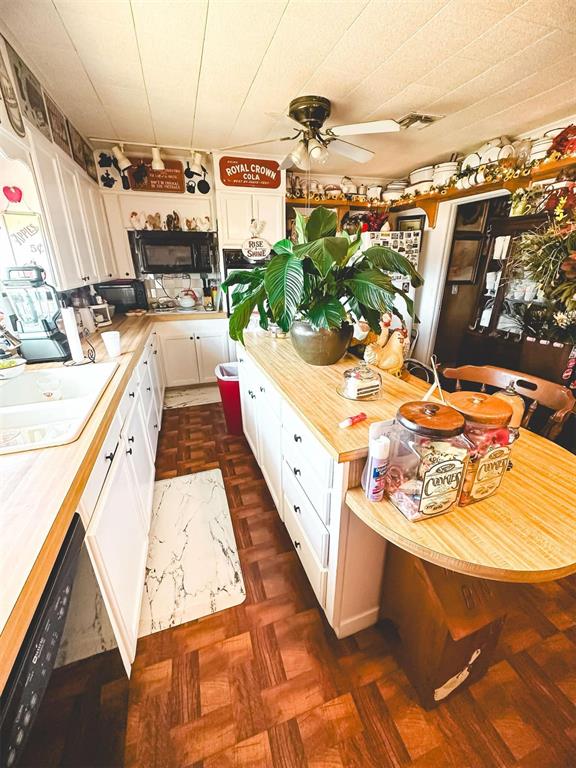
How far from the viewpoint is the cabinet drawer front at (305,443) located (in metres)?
1.01

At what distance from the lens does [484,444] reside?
0.76m

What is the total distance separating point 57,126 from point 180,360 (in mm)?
2008

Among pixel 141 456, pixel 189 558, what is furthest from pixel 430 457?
pixel 141 456

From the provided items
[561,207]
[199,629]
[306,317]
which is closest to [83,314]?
[306,317]

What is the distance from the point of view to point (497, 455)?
77 cm

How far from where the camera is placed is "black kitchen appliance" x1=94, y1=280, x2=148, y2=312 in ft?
10.7

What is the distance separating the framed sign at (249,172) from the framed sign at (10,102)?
184 centimetres

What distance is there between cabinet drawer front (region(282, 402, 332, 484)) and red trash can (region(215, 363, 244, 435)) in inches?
43.5

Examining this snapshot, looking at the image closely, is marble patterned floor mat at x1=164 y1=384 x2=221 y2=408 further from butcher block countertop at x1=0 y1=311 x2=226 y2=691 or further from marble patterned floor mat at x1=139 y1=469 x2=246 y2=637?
butcher block countertop at x1=0 y1=311 x2=226 y2=691

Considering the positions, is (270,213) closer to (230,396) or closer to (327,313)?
(230,396)

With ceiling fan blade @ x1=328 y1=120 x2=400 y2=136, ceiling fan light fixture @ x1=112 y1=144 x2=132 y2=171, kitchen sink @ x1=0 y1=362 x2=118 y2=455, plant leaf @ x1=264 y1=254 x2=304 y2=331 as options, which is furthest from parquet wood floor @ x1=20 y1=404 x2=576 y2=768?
ceiling fan light fixture @ x1=112 y1=144 x2=132 y2=171

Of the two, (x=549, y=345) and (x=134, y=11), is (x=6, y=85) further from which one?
(x=549, y=345)

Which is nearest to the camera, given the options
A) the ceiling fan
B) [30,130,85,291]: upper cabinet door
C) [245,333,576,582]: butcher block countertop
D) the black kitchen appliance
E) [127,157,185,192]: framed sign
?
[245,333,576,582]: butcher block countertop

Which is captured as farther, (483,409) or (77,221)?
(77,221)
